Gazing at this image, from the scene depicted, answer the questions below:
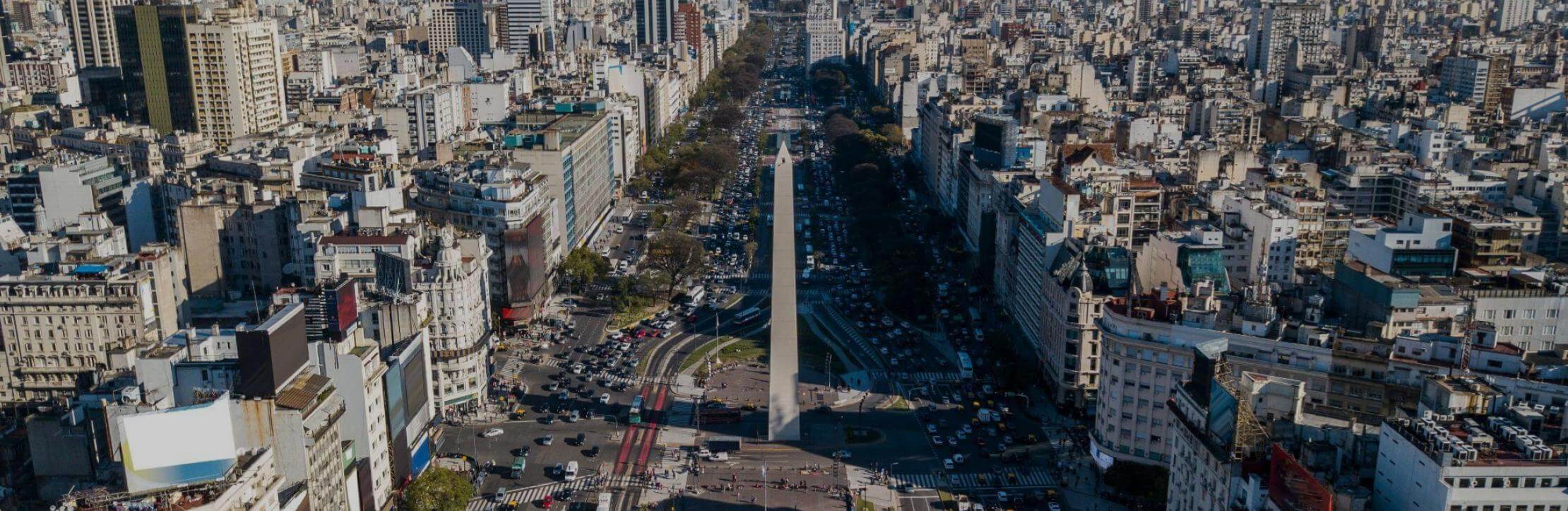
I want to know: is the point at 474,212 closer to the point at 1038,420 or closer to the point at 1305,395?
the point at 1038,420

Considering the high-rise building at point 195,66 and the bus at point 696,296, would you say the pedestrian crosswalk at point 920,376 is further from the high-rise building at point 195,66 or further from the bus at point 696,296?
the high-rise building at point 195,66

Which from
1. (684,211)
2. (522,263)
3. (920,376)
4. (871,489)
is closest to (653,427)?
(871,489)

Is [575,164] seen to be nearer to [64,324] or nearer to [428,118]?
[428,118]

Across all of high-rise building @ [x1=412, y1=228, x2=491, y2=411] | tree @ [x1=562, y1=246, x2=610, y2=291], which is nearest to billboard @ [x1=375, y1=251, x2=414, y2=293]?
high-rise building @ [x1=412, y1=228, x2=491, y2=411]

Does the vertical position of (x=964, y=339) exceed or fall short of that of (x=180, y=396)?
it falls short

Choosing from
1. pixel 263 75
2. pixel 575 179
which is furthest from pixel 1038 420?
pixel 263 75

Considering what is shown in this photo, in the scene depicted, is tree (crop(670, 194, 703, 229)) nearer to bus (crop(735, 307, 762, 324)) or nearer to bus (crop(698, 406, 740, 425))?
bus (crop(735, 307, 762, 324))

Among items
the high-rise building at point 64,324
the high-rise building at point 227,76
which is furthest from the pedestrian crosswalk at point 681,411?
the high-rise building at point 227,76
